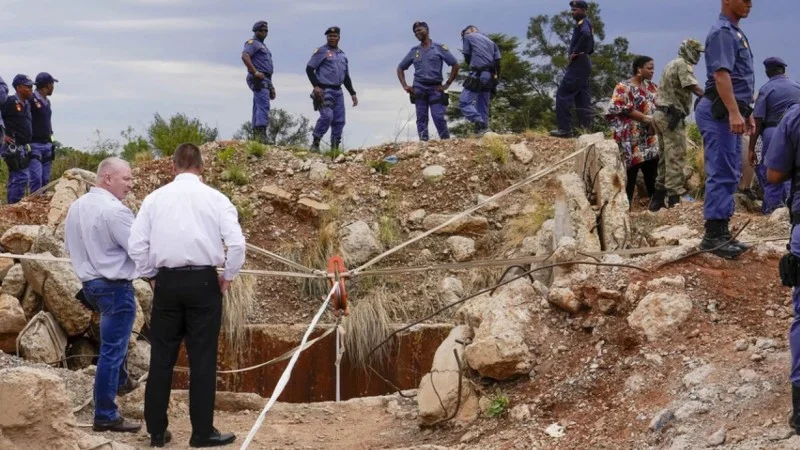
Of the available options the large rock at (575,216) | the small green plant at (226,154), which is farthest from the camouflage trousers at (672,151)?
the small green plant at (226,154)

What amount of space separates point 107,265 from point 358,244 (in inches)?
212

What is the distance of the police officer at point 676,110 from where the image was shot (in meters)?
11.3

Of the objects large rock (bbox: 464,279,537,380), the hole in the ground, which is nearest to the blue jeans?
large rock (bbox: 464,279,537,380)

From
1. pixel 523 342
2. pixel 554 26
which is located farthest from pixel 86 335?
pixel 554 26

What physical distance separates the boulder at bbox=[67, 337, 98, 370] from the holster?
258 inches

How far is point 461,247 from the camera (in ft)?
41.2

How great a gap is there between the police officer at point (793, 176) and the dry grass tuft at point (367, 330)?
235 inches

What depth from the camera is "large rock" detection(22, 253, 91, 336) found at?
10.2 meters

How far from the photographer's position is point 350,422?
8.30 metres

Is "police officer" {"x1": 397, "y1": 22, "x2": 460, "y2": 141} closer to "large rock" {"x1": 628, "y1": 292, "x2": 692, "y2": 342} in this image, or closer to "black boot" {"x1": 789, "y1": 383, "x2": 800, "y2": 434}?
"large rock" {"x1": 628, "y1": 292, "x2": 692, "y2": 342}

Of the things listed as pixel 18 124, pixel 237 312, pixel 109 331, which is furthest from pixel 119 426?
pixel 18 124

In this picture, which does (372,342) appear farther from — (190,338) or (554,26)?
(554,26)

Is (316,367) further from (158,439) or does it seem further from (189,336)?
(189,336)

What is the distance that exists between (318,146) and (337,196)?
1655 mm
